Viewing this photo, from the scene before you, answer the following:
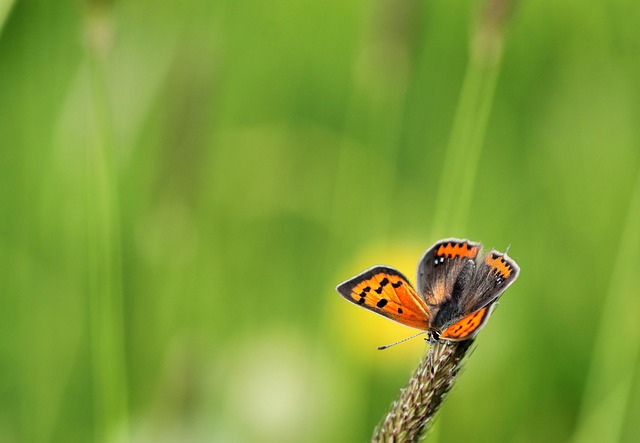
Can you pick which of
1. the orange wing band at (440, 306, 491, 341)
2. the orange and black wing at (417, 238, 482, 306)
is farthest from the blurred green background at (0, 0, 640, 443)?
the orange wing band at (440, 306, 491, 341)

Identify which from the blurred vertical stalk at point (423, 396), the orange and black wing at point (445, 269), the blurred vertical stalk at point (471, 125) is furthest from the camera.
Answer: the blurred vertical stalk at point (471, 125)

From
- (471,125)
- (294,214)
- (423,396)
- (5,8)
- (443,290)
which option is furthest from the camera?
(294,214)

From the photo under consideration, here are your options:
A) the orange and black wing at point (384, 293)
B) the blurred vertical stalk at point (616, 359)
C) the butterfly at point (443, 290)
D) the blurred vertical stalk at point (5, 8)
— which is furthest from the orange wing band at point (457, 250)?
the blurred vertical stalk at point (5, 8)

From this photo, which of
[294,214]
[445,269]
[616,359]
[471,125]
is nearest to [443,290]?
[445,269]

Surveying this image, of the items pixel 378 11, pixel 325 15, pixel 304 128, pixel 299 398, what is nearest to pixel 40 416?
pixel 299 398

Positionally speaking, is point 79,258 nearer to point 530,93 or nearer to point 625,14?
point 530,93

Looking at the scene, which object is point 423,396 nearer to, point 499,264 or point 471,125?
point 499,264

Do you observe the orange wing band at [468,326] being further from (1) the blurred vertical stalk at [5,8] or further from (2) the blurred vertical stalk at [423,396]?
(1) the blurred vertical stalk at [5,8]
